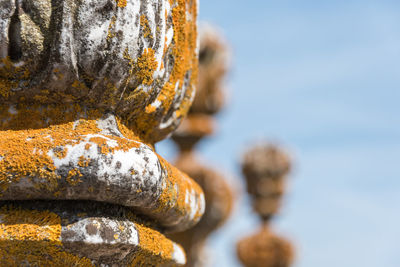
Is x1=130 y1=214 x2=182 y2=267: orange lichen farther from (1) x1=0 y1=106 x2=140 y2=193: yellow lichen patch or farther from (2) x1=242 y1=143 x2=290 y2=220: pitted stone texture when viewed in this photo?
(2) x1=242 y1=143 x2=290 y2=220: pitted stone texture

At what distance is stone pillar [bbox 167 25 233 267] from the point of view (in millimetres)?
5105

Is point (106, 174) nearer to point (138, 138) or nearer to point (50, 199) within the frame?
point (50, 199)

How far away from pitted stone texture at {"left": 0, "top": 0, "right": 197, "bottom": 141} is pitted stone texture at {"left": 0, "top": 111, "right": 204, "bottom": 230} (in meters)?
0.10

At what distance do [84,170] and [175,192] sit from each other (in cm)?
33

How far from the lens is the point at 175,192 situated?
159 centimetres

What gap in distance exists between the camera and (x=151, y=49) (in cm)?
150

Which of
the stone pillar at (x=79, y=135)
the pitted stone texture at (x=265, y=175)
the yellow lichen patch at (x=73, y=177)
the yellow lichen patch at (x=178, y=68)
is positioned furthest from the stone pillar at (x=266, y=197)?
the yellow lichen patch at (x=73, y=177)

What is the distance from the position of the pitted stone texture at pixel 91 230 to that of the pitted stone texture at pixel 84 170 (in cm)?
4

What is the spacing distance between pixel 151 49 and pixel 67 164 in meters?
0.38

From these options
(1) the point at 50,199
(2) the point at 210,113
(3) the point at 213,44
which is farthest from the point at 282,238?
(1) the point at 50,199

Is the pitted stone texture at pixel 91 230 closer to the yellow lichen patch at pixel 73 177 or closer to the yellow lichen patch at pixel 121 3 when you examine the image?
the yellow lichen patch at pixel 73 177

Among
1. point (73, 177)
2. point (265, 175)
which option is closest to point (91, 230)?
point (73, 177)

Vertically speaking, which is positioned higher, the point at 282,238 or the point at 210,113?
the point at 210,113

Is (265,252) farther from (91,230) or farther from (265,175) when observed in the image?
(91,230)
